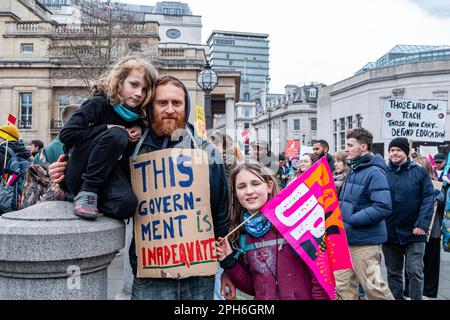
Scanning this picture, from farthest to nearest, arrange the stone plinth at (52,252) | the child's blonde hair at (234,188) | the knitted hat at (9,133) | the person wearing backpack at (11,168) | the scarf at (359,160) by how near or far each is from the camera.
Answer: the knitted hat at (9,133)
the person wearing backpack at (11,168)
the scarf at (359,160)
the child's blonde hair at (234,188)
the stone plinth at (52,252)

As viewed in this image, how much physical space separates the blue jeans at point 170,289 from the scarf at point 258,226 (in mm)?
457

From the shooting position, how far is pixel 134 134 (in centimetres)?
236

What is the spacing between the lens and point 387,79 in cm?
4434

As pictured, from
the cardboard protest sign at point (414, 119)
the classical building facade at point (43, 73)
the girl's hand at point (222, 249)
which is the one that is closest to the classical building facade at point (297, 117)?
the classical building facade at point (43, 73)

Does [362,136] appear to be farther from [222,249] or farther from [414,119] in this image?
[414,119]

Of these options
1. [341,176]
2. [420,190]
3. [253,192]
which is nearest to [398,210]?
[420,190]

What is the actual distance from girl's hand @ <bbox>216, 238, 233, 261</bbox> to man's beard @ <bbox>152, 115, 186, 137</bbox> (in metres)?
0.70

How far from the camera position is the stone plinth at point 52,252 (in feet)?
6.48

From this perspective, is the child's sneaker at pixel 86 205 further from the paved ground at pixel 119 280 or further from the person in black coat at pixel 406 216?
the person in black coat at pixel 406 216

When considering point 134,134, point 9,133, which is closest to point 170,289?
point 134,134

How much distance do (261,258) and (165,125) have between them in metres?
1.05

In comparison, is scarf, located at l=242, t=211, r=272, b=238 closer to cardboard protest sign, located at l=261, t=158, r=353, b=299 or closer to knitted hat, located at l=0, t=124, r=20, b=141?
cardboard protest sign, located at l=261, t=158, r=353, b=299

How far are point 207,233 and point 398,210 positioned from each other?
3881 mm
